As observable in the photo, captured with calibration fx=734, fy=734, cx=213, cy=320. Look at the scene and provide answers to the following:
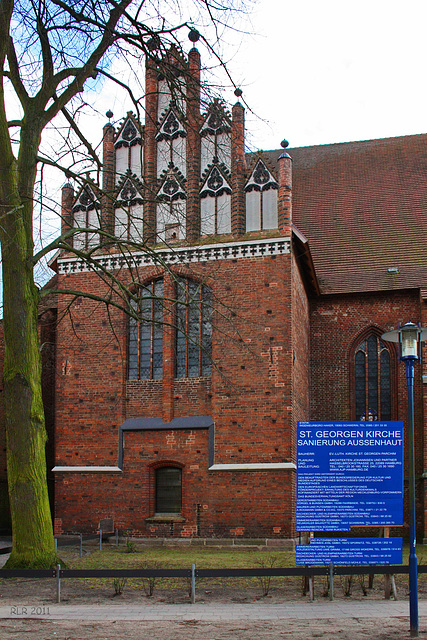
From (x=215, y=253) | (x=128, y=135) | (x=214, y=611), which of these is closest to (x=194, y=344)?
(x=215, y=253)

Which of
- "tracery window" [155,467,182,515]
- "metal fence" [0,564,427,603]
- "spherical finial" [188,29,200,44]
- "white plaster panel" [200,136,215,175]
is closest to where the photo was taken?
"metal fence" [0,564,427,603]

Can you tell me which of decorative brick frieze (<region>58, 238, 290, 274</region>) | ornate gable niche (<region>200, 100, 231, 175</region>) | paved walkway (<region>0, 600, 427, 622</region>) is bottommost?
paved walkway (<region>0, 600, 427, 622</region>)

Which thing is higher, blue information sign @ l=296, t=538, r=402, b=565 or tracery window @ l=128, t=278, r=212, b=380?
tracery window @ l=128, t=278, r=212, b=380

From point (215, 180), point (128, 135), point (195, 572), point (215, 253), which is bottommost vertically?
point (195, 572)

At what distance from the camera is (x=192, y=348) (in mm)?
18703

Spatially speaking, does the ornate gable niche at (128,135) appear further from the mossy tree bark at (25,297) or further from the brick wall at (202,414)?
the mossy tree bark at (25,297)

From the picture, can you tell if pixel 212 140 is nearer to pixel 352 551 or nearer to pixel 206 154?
pixel 206 154

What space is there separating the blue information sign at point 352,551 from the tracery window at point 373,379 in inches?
469

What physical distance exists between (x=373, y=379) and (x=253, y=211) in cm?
675

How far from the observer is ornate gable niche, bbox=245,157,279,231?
18.3 meters

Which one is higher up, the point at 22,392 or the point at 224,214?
the point at 224,214

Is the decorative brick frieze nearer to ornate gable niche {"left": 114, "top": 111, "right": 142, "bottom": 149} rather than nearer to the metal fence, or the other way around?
ornate gable niche {"left": 114, "top": 111, "right": 142, "bottom": 149}

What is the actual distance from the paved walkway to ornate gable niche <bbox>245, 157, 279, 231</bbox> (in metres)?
10.8

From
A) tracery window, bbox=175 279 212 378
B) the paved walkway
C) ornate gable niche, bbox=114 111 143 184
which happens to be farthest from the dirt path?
ornate gable niche, bbox=114 111 143 184
